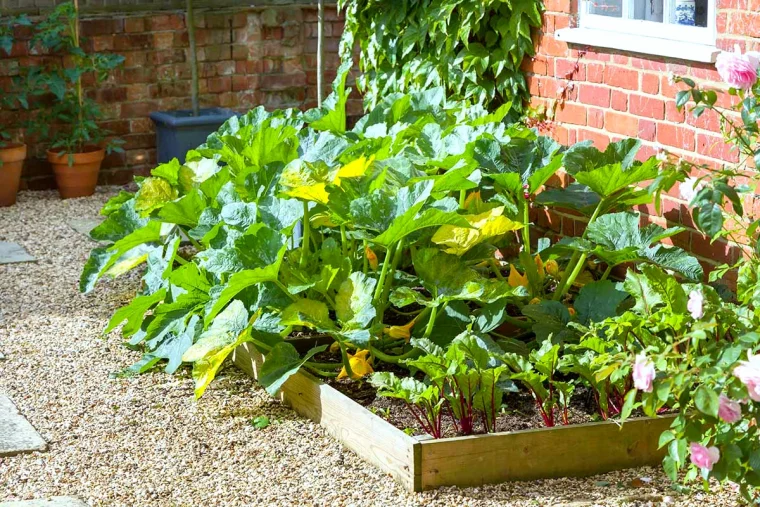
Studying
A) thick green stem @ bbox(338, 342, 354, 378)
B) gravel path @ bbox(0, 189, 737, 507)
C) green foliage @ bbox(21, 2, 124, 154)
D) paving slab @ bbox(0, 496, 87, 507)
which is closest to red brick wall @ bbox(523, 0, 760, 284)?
gravel path @ bbox(0, 189, 737, 507)

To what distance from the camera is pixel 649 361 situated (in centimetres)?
246

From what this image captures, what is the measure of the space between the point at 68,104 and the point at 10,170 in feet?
1.95

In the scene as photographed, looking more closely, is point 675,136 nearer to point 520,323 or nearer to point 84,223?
point 520,323

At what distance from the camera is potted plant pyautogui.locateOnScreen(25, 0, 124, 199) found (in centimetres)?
→ 716

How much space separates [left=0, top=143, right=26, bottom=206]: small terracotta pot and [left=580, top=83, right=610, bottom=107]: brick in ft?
13.1

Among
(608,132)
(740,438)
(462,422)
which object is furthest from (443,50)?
(740,438)

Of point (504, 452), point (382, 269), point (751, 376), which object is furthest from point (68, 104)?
point (751, 376)

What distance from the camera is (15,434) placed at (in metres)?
3.61

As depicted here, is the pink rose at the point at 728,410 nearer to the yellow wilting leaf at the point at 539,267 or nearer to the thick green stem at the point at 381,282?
the thick green stem at the point at 381,282

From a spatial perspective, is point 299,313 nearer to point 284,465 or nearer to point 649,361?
point 284,465

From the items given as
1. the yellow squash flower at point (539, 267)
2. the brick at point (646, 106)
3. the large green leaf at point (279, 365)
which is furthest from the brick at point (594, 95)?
the large green leaf at point (279, 365)

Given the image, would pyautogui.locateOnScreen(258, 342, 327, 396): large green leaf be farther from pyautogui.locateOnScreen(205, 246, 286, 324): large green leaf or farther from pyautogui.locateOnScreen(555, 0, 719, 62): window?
pyautogui.locateOnScreen(555, 0, 719, 62): window

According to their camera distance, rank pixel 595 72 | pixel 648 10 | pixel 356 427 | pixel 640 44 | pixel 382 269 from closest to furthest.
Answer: pixel 356 427, pixel 382 269, pixel 640 44, pixel 648 10, pixel 595 72

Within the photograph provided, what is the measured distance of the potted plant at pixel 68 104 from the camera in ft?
23.5
